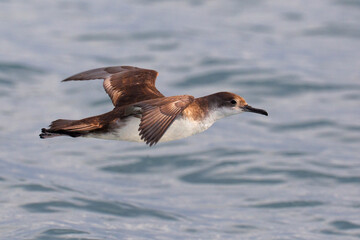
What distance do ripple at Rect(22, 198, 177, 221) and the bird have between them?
118 inches

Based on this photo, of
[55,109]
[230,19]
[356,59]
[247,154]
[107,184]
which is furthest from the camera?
[230,19]

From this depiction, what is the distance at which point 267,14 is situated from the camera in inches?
823

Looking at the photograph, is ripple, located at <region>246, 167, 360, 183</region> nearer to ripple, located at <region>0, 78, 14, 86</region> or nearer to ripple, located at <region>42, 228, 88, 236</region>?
ripple, located at <region>42, 228, 88, 236</region>

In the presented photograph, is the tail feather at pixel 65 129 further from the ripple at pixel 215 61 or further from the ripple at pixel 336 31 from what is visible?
the ripple at pixel 336 31

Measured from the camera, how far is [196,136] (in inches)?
586

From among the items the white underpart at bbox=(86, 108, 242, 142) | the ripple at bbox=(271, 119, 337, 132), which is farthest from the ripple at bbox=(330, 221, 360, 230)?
the white underpart at bbox=(86, 108, 242, 142)

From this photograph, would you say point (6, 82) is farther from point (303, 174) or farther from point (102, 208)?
point (303, 174)

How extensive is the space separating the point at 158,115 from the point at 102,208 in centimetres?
480

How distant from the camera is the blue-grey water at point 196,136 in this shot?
12.4 meters

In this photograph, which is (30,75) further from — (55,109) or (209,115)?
(209,115)

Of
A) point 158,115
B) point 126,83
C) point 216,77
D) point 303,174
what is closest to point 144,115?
point 158,115

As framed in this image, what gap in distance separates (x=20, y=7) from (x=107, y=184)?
8.63m

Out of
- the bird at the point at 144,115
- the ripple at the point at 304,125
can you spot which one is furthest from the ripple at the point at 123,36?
the bird at the point at 144,115

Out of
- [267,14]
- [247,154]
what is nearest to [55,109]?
[247,154]
